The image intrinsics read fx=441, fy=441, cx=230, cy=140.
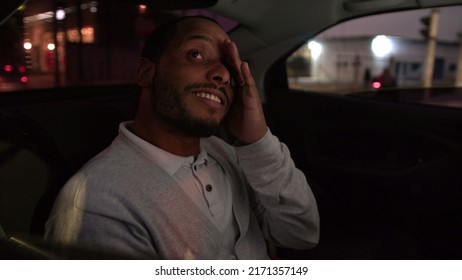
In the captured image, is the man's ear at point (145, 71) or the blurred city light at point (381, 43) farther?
the blurred city light at point (381, 43)

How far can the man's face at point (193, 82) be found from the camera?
0.99 metres

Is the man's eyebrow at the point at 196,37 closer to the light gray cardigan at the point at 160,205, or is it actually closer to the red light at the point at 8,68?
the light gray cardigan at the point at 160,205

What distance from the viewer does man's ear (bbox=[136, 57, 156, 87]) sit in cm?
104

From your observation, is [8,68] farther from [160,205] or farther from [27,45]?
[160,205]

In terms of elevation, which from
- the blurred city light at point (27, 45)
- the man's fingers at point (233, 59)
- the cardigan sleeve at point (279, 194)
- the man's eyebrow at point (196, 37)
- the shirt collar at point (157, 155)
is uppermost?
the man's eyebrow at point (196, 37)

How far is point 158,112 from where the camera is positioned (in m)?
1.02

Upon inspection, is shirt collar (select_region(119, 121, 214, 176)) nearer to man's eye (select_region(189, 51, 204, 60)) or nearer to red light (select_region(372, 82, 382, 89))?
man's eye (select_region(189, 51, 204, 60))

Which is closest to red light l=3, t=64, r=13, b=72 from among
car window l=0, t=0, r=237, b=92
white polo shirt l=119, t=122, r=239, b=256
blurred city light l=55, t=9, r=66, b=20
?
car window l=0, t=0, r=237, b=92

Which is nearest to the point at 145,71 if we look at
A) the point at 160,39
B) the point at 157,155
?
the point at 160,39

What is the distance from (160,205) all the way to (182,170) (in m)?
0.12

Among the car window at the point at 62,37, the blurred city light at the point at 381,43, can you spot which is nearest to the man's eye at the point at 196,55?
the car window at the point at 62,37

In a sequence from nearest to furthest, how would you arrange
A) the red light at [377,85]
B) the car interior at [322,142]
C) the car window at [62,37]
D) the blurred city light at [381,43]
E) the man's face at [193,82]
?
the man's face at [193,82]
the car interior at [322,142]
the car window at [62,37]
the red light at [377,85]
the blurred city light at [381,43]

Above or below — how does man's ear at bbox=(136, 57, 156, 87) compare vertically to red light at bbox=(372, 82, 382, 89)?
above
